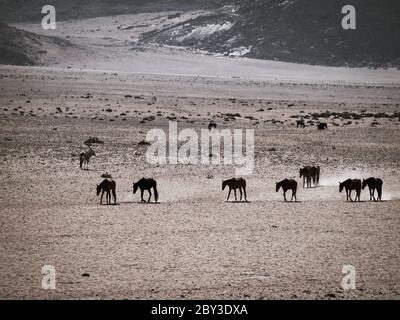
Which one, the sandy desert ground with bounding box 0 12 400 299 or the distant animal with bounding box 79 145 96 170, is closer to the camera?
the sandy desert ground with bounding box 0 12 400 299

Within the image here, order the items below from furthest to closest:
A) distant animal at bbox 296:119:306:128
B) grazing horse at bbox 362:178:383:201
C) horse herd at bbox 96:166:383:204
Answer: distant animal at bbox 296:119:306:128 < grazing horse at bbox 362:178:383:201 < horse herd at bbox 96:166:383:204

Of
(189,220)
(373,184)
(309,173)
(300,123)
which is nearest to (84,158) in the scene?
(309,173)

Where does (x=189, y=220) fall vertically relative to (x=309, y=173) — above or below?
below

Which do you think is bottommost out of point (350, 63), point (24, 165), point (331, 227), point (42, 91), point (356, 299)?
point (356, 299)

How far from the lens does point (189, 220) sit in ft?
54.7

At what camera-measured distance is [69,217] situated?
1681 cm

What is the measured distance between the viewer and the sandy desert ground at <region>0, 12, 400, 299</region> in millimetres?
12000

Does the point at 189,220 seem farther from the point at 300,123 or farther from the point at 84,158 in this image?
the point at 300,123

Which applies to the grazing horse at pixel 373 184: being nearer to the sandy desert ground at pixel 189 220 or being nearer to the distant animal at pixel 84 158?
the sandy desert ground at pixel 189 220

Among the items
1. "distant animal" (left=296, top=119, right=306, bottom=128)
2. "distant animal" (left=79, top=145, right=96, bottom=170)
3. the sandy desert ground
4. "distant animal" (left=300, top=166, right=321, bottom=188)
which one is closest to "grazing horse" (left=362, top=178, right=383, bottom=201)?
the sandy desert ground

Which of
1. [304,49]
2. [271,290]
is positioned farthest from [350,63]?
[271,290]

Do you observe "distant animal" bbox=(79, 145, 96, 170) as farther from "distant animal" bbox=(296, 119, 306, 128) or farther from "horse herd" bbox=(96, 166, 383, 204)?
"distant animal" bbox=(296, 119, 306, 128)
